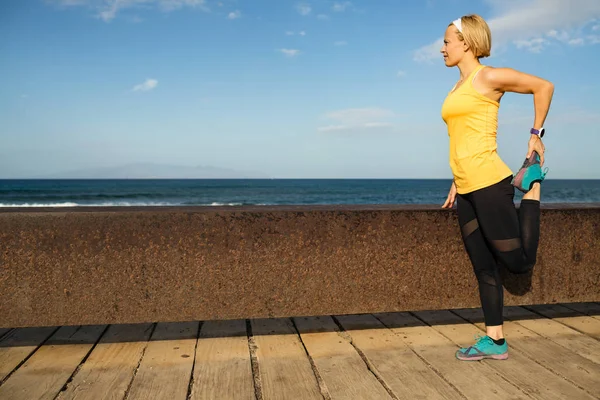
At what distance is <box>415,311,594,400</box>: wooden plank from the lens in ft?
6.46

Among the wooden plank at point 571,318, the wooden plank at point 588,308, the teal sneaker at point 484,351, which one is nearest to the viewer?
the teal sneaker at point 484,351

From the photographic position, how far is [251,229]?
2.55 meters

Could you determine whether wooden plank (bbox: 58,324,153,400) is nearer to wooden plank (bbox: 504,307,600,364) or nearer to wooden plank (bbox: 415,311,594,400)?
wooden plank (bbox: 415,311,594,400)

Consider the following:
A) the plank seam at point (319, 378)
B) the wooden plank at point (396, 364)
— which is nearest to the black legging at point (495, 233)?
the wooden plank at point (396, 364)

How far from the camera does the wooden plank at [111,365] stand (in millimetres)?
2010

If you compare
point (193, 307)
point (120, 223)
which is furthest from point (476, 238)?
point (120, 223)

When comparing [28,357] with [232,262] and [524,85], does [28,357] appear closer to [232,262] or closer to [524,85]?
[232,262]

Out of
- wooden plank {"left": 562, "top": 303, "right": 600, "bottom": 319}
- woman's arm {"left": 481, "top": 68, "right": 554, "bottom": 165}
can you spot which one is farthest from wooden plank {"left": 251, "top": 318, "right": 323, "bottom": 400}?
wooden plank {"left": 562, "top": 303, "right": 600, "bottom": 319}

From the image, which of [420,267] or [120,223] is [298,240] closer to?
[420,267]

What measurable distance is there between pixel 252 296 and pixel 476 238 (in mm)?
1153

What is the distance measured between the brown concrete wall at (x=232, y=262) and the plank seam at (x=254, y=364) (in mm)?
175

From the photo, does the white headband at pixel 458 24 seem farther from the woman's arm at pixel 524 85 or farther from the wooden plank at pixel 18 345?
the wooden plank at pixel 18 345

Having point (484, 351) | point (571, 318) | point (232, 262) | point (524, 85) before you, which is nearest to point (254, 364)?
point (232, 262)

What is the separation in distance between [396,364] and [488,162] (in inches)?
39.5
